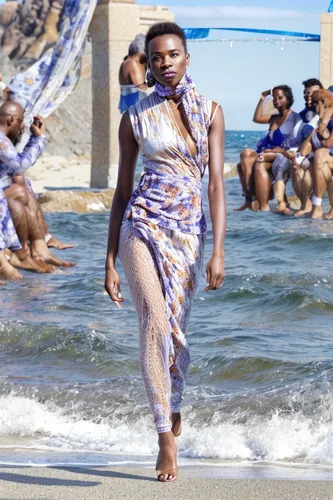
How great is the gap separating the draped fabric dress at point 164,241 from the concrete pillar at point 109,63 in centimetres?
1132

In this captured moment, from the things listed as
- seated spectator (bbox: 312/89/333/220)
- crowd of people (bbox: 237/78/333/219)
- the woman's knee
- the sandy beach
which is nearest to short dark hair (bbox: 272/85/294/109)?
crowd of people (bbox: 237/78/333/219)

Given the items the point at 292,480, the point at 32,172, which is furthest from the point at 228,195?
the point at 292,480

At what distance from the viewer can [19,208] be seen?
9.53 meters

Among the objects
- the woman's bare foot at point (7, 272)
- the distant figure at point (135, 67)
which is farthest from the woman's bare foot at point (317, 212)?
the woman's bare foot at point (7, 272)

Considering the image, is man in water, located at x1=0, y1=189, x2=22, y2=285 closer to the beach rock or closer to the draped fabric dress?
the draped fabric dress

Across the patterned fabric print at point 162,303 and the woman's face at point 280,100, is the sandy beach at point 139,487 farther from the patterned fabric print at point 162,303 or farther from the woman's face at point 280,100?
the woman's face at point 280,100

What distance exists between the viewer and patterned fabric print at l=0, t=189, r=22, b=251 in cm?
921

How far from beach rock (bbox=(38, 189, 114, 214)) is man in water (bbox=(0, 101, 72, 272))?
498 cm

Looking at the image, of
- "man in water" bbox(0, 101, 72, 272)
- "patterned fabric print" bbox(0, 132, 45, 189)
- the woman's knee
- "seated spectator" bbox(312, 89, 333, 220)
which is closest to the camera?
"patterned fabric print" bbox(0, 132, 45, 189)

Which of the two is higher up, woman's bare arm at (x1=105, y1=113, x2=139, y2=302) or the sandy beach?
woman's bare arm at (x1=105, y1=113, x2=139, y2=302)

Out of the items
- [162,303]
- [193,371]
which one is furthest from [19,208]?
[162,303]

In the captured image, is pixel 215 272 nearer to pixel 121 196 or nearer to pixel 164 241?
pixel 164 241

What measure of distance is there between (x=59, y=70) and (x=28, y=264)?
4.46m

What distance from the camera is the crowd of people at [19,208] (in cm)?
910
